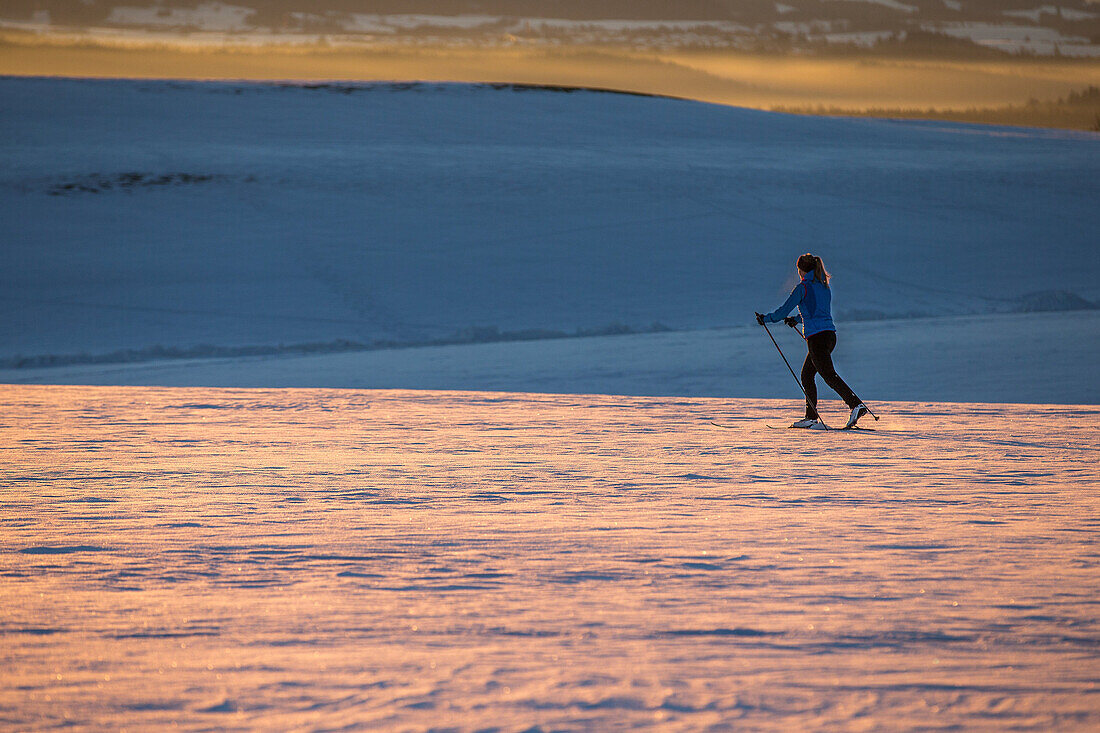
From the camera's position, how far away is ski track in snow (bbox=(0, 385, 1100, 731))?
11.1 feet

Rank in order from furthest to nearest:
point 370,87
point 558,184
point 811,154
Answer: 1. point 370,87
2. point 811,154
3. point 558,184

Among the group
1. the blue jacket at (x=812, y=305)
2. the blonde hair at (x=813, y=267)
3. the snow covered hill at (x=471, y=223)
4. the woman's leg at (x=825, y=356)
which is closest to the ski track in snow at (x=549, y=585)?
the woman's leg at (x=825, y=356)

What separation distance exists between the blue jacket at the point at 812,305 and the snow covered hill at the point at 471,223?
8.30 metres

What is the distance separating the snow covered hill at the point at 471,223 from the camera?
19500 mm

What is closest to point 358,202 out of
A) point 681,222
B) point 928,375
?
point 681,222

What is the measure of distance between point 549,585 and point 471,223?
20398mm

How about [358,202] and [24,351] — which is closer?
[24,351]

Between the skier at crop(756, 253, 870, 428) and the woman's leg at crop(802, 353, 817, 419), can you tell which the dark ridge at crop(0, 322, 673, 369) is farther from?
the skier at crop(756, 253, 870, 428)

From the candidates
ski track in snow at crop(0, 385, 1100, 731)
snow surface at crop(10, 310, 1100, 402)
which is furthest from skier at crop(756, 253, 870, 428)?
snow surface at crop(10, 310, 1100, 402)

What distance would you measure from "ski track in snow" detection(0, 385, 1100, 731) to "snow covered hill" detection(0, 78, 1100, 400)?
10.1m

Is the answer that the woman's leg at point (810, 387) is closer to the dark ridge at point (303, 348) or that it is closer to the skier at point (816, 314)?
the skier at point (816, 314)

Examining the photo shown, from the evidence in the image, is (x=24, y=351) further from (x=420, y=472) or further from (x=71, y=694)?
(x=71, y=694)

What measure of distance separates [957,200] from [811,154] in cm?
554

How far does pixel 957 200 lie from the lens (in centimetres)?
2798
